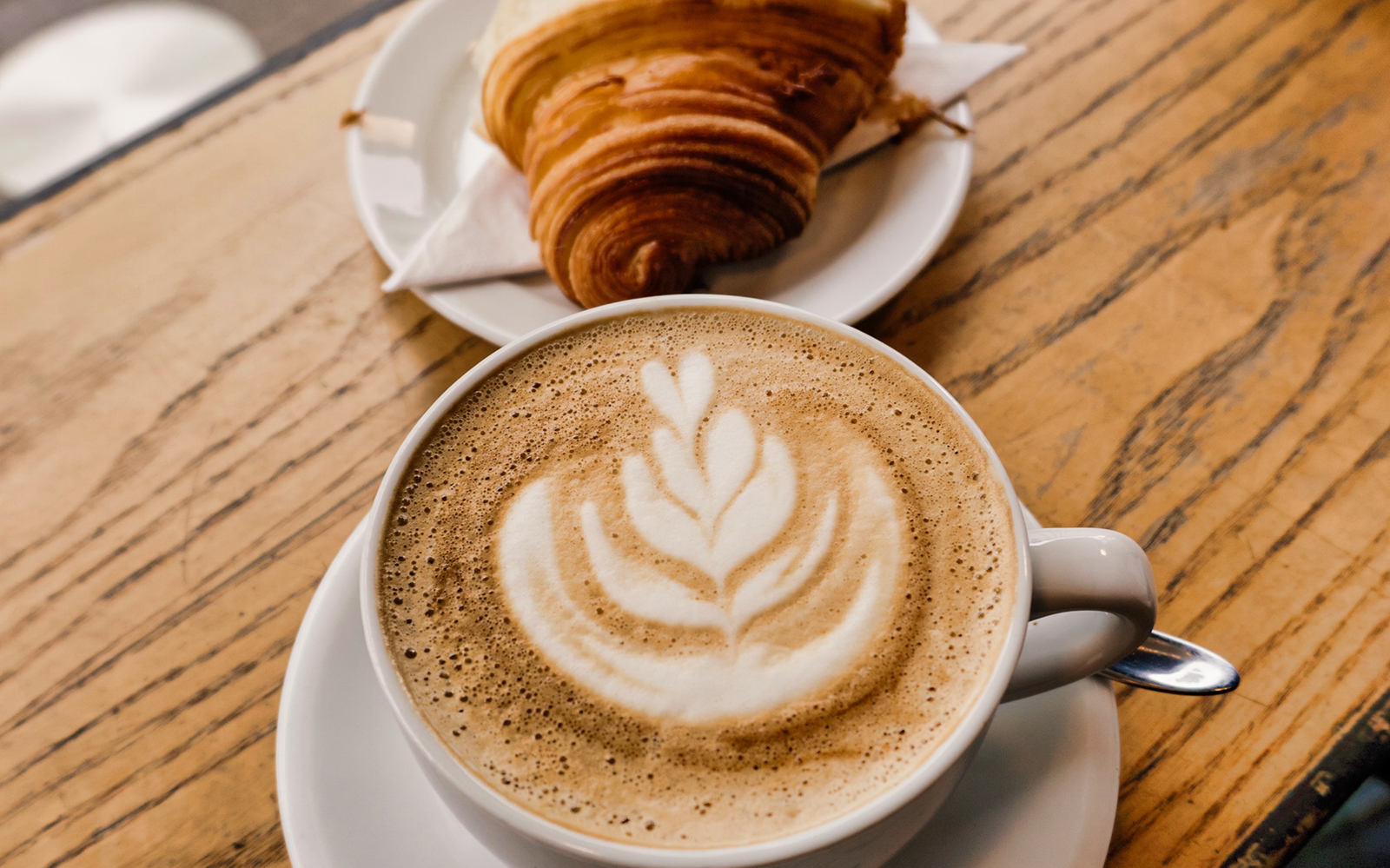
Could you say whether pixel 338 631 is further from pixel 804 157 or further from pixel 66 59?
pixel 66 59

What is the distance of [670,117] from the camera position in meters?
0.96

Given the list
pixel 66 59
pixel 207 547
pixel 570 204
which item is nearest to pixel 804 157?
pixel 570 204

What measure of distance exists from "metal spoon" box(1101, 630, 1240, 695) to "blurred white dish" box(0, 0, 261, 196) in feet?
5.92

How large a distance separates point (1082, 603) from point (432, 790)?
0.42 meters

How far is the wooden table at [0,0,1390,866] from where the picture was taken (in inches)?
29.1

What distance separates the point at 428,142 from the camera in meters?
1.08

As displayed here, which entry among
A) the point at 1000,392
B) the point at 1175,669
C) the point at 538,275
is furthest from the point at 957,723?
the point at 538,275

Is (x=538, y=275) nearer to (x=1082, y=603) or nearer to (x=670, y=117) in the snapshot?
(x=670, y=117)

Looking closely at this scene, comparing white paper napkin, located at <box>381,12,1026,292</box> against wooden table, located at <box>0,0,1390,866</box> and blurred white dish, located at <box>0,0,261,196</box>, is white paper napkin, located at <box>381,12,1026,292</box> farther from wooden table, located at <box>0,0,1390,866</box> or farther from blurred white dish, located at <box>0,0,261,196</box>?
blurred white dish, located at <box>0,0,261,196</box>

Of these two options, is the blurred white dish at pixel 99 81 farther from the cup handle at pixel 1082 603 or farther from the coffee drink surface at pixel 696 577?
the cup handle at pixel 1082 603

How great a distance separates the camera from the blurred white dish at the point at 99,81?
Answer: 1.81 m

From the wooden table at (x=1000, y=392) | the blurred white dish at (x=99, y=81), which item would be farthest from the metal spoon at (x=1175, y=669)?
the blurred white dish at (x=99, y=81)

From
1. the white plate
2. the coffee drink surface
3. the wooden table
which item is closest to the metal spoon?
the wooden table

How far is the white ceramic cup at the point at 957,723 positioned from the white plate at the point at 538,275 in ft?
0.87
